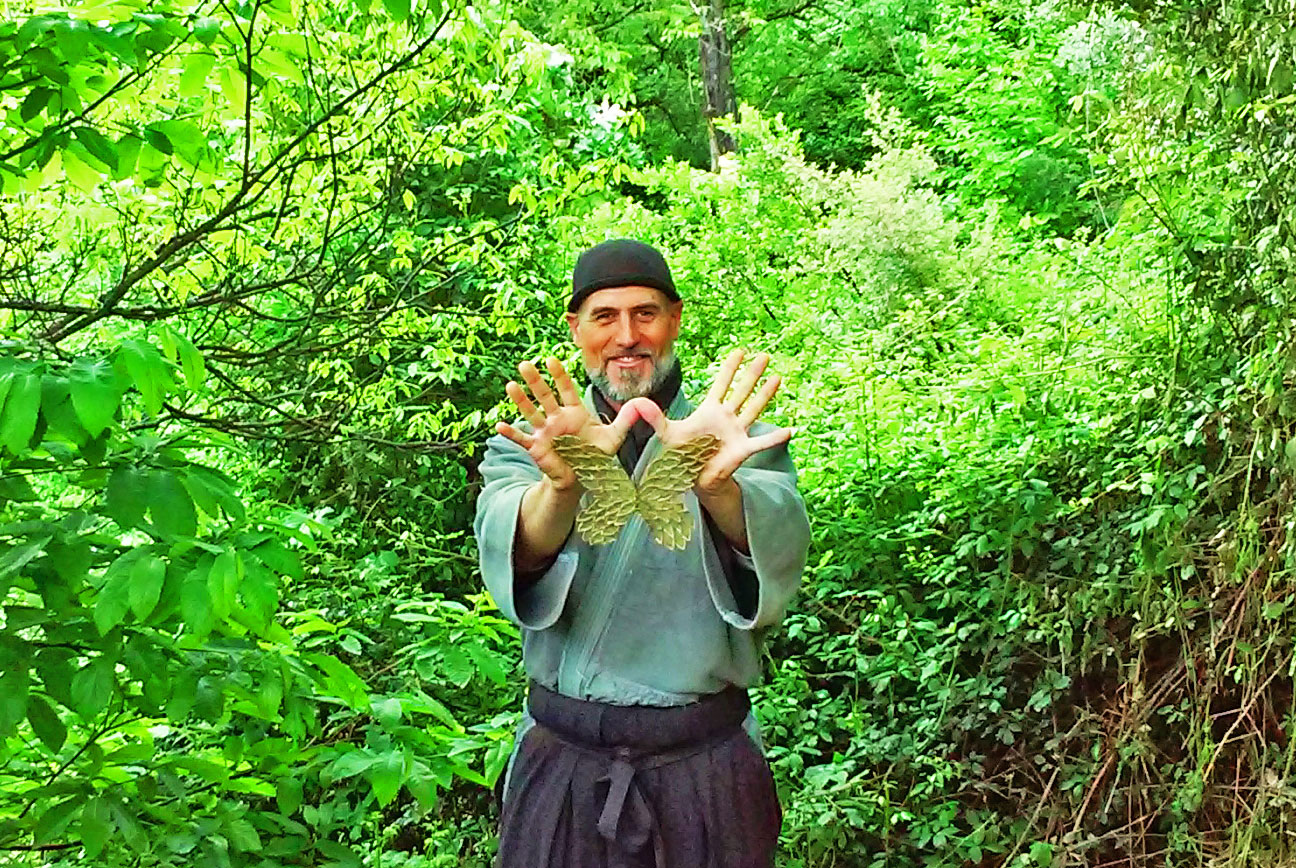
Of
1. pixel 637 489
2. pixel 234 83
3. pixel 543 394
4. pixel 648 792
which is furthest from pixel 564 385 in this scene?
pixel 234 83

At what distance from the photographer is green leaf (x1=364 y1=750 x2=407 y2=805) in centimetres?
160

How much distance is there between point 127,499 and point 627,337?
58 cm

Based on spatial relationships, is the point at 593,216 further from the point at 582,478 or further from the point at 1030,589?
the point at 582,478

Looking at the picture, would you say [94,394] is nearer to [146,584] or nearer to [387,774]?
[146,584]

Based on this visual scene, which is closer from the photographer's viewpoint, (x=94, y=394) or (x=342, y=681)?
(x=94, y=394)

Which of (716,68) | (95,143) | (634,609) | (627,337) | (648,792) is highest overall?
(716,68)

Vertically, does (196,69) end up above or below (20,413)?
above

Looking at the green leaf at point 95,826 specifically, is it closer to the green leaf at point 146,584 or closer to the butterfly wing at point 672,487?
the green leaf at point 146,584

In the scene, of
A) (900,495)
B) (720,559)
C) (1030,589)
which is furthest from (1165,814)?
(720,559)

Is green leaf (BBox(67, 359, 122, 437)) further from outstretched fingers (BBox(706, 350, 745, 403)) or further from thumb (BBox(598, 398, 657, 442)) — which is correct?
outstretched fingers (BBox(706, 350, 745, 403))

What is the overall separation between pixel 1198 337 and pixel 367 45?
6.25 feet

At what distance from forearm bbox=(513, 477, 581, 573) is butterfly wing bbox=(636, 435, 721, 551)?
0.08m

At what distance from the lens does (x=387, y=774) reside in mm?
1618

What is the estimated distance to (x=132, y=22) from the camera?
4.40ft
